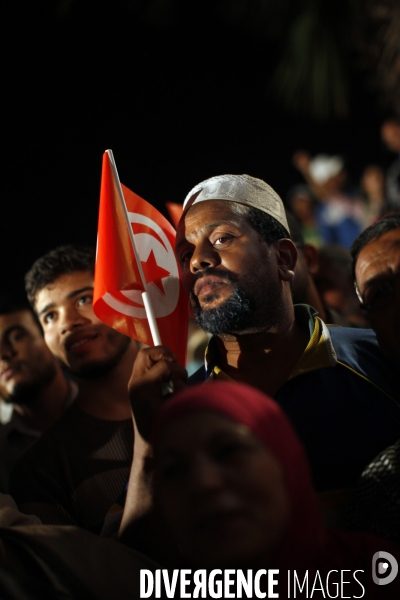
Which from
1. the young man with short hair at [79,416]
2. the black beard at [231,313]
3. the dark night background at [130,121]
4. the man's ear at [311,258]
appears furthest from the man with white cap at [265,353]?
the dark night background at [130,121]

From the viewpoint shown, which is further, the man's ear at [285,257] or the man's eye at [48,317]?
the man's eye at [48,317]

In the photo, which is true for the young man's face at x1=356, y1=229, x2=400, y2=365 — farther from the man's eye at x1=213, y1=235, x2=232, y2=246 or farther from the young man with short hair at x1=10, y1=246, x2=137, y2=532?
the young man with short hair at x1=10, y1=246, x2=137, y2=532

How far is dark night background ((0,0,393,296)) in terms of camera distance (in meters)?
7.63

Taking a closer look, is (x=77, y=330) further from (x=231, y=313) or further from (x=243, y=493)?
(x=243, y=493)

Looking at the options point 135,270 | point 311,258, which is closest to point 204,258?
point 135,270

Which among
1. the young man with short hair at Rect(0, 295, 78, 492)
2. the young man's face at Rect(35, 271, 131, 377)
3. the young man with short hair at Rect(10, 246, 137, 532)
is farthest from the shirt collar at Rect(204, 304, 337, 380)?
the young man with short hair at Rect(0, 295, 78, 492)

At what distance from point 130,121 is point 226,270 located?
23.3 feet

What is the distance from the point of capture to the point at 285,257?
259cm

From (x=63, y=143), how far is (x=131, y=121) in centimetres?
137

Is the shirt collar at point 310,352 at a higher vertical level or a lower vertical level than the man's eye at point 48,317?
lower

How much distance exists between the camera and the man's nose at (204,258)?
2.35m

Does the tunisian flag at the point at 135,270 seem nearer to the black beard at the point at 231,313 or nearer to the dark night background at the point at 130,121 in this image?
the black beard at the point at 231,313

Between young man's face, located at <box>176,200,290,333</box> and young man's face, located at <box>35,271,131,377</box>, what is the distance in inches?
28.6

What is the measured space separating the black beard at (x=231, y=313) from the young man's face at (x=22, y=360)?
1.68 metres
